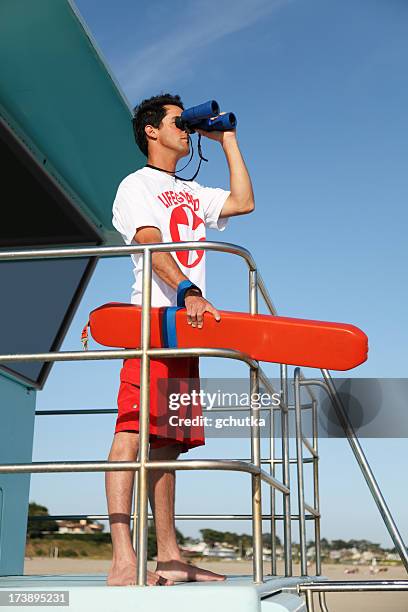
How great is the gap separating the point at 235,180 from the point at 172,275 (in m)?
0.67

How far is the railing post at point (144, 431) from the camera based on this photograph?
6.56 feet

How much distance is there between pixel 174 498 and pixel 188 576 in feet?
0.91

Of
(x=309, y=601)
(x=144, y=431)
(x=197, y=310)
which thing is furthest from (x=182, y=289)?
(x=309, y=601)

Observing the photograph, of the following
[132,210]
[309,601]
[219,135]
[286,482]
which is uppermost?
[219,135]

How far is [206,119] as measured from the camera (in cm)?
287

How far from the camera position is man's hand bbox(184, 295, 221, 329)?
2362 millimetres

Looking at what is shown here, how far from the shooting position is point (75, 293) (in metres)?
5.64

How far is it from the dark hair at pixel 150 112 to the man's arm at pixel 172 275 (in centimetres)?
57

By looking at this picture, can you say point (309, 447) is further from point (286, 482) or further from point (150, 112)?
point (150, 112)

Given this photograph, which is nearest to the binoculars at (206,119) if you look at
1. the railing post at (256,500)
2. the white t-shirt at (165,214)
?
the white t-shirt at (165,214)

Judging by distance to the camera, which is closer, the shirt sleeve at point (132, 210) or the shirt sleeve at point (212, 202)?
the shirt sleeve at point (132, 210)

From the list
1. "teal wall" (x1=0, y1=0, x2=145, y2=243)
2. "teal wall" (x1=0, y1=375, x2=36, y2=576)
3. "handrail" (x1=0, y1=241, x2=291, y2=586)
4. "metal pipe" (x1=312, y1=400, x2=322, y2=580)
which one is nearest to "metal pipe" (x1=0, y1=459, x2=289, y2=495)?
"handrail" (x1=0, y1=241, x2=291, y2=586)

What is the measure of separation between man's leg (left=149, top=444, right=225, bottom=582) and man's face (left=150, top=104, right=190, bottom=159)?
1.16 meters

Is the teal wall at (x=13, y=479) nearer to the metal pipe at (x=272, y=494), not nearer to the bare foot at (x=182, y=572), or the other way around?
the metal pipe at (x=272, y=494)
